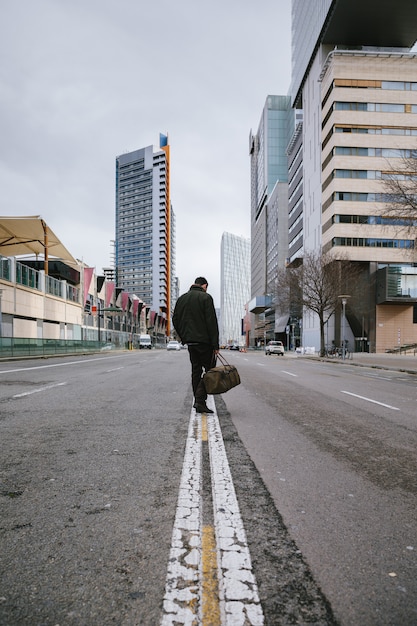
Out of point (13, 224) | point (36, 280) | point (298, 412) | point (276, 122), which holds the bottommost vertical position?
point (298, 412)

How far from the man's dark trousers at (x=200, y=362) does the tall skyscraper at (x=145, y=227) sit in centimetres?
16362

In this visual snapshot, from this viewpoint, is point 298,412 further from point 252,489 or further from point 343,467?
point 252,489

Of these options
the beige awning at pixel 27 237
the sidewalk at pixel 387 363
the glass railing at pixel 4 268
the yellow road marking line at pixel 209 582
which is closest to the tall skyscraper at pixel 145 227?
the beige awning at pixel 27 237

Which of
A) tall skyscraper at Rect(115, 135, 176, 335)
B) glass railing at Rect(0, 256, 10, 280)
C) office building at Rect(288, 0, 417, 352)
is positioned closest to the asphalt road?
glass railing at Rect(0, 256, 10, 280)

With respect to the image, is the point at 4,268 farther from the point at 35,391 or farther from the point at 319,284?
the point at 319,284

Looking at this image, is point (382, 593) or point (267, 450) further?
point (267, 450)

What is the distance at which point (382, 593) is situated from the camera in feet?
6.57

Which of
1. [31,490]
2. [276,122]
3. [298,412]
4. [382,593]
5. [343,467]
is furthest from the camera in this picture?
[276,122]

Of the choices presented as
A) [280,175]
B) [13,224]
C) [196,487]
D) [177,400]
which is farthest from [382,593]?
[280,175]

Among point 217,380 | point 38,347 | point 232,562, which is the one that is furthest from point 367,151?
point 232,562

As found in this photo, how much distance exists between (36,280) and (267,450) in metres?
38.8

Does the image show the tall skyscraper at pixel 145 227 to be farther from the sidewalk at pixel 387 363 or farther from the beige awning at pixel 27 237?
the sidewalk at pixel 387 363

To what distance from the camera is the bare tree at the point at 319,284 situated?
44.4 meters

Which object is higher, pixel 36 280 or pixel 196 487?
pixel 36 280
